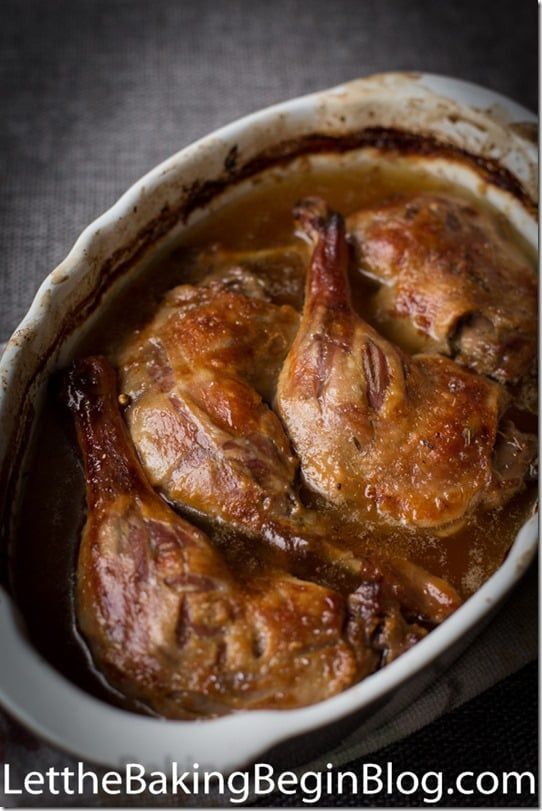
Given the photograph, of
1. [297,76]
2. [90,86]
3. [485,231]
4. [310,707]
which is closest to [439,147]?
[485,231]

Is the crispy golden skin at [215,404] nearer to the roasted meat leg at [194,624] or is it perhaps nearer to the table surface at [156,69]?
the roasted meat leg at [194,624]

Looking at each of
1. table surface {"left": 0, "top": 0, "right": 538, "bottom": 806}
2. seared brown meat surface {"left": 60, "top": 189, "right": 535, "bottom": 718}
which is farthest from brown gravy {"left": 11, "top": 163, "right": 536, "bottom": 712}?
table surface {"left": 0, "top": 0, "right": 538, "bottom": 806}

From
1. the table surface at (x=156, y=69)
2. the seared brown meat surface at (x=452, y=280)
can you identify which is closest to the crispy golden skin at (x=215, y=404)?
the seared brown meat surface at (x=452, y=280)

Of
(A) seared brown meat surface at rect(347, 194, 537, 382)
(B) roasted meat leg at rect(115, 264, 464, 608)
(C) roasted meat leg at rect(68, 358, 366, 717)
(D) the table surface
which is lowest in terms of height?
(C) roasted meat leg at rect(68, 358, 366, 717)

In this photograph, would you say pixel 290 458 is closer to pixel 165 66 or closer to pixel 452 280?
pixel 452 280

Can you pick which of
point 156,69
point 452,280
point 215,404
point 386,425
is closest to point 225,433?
point 215,404

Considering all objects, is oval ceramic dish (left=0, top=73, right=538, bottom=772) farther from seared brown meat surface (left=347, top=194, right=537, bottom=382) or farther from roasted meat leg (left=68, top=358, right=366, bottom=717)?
seared brown meat surface (left=347, top=194, right=537, bottom=382)
